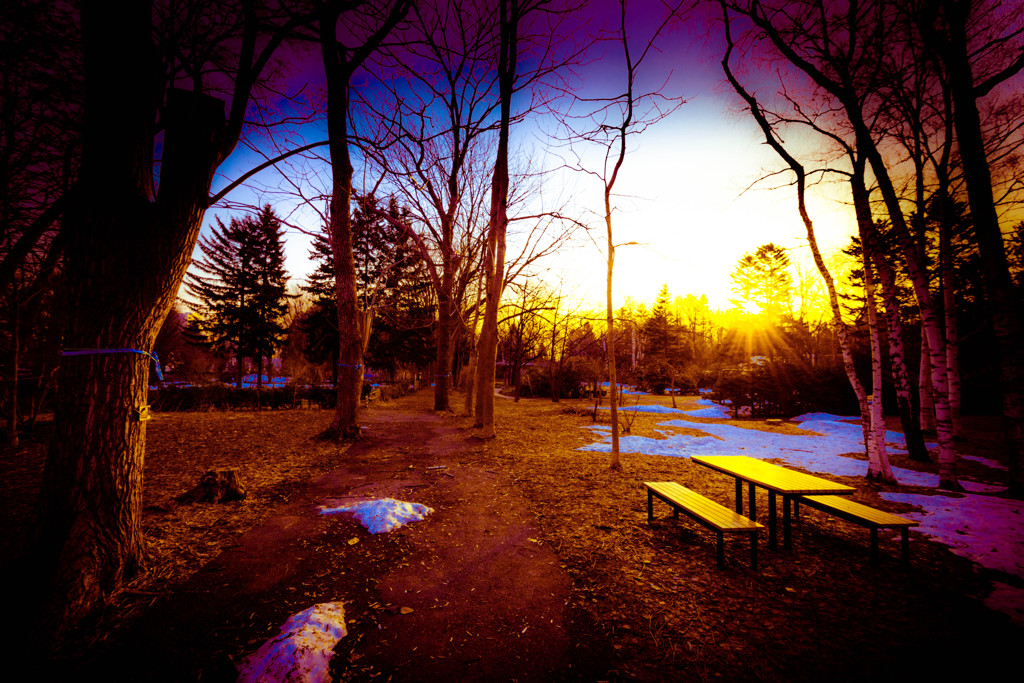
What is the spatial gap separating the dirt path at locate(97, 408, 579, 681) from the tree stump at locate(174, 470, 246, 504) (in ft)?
2.59

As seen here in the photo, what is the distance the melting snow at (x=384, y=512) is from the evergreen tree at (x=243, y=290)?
85.2 ft

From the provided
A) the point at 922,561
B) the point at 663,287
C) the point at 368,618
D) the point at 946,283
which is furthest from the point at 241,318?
the point at 663,287

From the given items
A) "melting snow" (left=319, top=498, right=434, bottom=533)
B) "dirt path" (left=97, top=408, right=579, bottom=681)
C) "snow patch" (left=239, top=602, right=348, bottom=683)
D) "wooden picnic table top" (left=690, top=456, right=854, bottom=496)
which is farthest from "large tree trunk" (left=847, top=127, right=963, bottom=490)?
"snow patch" (left=239, top=602, right=348, bottom=683)

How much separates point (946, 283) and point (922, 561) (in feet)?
31.1

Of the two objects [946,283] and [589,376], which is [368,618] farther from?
[589,376]

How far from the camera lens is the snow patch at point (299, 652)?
2.00 m

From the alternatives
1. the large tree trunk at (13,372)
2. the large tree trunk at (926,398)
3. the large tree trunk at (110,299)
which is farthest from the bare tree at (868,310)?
the large tree trunk at (13,372)

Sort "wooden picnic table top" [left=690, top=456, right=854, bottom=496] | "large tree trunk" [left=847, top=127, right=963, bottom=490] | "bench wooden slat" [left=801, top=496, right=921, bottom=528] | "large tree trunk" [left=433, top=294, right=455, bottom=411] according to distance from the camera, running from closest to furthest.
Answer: "bench wooden slat" [left=801, top=496, right=921, bottom=528]
"wooden picnic table top" [left=690, top=456, right=854, bottom=496]
"large tree trunk" [left=847, top=127, right=963, bottom=490]
"large tree trunk" [left=433, top=294, right=455, bottom=411]

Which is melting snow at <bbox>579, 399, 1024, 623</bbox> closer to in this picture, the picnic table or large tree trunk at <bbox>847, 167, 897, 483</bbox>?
large tree trunk at <bbox>847, 167, 897, 483</bbox>

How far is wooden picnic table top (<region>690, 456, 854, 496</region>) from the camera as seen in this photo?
3.29m

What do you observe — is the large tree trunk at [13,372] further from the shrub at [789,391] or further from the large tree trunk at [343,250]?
the shrub at [789,391]

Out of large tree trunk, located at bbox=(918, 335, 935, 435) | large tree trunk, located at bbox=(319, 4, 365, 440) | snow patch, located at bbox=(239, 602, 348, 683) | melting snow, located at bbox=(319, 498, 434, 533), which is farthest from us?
large tree trunk, located at bbox=(918, 335, 935, 435)

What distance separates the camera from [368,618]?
2.57 m

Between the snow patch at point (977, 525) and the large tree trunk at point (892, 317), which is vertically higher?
the large tree trunk at point (892, 317)
